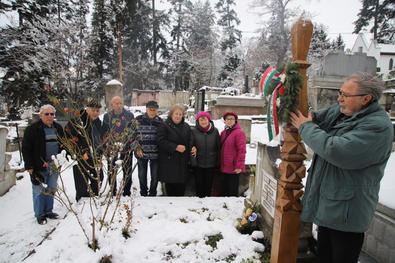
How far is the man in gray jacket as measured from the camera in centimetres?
145

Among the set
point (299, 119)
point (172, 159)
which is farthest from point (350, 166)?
point (172, 159)

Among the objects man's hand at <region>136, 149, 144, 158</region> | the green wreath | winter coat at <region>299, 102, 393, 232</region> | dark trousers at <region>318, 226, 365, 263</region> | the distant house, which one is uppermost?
the distant house

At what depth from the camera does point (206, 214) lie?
10.5ft

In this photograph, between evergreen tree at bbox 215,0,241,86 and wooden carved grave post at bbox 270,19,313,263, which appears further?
evergreen tree at bbox 215,0,241,86

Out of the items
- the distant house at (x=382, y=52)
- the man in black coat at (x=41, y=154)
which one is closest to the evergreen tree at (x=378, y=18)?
the distant house at (x=382, y=52)

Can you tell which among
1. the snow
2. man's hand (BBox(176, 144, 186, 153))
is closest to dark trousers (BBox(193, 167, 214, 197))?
the snow

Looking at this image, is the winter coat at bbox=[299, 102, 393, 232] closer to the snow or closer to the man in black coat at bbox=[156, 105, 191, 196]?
the snow

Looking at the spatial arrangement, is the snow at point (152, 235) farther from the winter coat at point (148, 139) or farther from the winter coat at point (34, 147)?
the winter coat at point (34, 147)

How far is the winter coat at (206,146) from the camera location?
3732mm

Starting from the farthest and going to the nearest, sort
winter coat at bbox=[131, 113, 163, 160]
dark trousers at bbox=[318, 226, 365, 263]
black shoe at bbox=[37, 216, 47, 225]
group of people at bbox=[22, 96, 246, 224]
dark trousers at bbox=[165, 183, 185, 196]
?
dark trousers at bbox=[165, 183, 185, 196], winter coat at bbox=[131, 113, 163, 160], group of people at bbox=[22, 96, 246, 224], black shoe at bbox=[37, 216, 47, 225], dark trousers at bbox=[318, 226, 365, 263]

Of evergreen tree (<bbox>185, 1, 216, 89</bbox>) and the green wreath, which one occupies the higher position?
evergreen tree (<bbox>185, 1, 216, 89</bbox>)

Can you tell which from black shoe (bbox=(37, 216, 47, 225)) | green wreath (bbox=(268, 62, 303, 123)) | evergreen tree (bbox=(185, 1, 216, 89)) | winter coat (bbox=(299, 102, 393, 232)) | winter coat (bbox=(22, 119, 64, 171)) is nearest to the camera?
winter coat (bbox=(299, 102, 393, 232))

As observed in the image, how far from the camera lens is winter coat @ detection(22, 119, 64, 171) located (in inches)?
128

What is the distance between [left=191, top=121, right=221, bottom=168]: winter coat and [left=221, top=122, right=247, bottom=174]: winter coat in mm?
133
